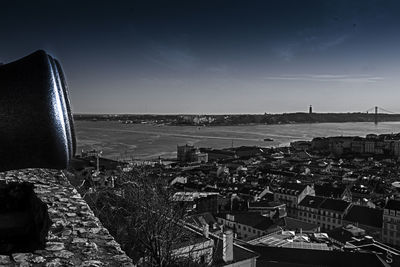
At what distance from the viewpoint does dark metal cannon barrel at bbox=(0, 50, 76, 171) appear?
4.50 ft

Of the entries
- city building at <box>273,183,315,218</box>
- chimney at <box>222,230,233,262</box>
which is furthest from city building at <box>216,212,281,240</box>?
chimney at <box>222,230,233,262</box>

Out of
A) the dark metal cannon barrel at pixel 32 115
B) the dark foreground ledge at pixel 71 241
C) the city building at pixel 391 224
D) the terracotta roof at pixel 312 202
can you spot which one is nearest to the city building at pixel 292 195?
the terracotta roof at pixel 312 202

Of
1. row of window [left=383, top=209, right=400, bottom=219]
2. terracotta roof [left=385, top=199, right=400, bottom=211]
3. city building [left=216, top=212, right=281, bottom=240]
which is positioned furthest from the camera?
terracotta roof [left=385, top=199, right=400, bottom=211]

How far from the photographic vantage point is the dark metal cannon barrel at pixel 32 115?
137cm

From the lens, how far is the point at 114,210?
4.90 metres

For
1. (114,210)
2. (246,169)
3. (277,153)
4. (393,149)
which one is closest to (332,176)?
(246,169)

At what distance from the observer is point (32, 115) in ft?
4.57

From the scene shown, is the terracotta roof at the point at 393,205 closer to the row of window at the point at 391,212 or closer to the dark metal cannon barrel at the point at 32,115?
the row of window at the point at 391,212

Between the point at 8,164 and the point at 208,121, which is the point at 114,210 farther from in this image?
the point at 208,121

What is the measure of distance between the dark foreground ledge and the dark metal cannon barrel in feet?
2.14

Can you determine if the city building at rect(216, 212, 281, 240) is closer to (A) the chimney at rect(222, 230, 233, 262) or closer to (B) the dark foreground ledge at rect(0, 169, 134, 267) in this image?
(A) the chimney at rect(222, 230, 233, 262)

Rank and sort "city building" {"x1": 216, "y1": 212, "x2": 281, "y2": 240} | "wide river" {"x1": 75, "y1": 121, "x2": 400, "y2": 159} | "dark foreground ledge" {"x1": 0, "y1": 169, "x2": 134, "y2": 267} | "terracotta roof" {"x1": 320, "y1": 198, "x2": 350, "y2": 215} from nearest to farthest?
"dark foreground ledge" {"x1": 0, "y1": 169, "x2": 134, "y2": 267} → "city building" {"x1": 216, "y1": 212, "x2": 281, "y2": 240} → "terracotta roof" {"x1": 320, "y1": 198, "x2": 350, "y2": 215} → "wide river" {"x1": 75, "y1": 121, "x2": 400, "y2": 159}

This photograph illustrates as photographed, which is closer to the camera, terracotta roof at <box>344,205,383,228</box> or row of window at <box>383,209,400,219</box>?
row of window at <box>383,209,400,219</box>

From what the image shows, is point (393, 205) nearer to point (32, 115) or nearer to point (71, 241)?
point (71, 241)
